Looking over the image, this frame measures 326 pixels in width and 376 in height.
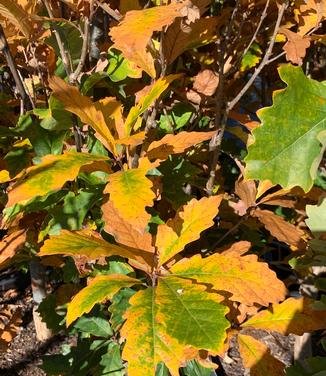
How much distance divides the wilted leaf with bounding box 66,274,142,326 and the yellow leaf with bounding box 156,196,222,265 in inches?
3.9

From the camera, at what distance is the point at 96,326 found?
1525 millimetres

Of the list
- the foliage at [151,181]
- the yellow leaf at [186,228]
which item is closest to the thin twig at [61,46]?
the foliage at [151,181]

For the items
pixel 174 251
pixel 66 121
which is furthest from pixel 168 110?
pixel 174 251

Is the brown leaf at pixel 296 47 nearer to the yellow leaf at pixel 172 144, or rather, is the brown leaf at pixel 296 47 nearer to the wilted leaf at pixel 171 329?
the yellow leaf at pixel 172 144

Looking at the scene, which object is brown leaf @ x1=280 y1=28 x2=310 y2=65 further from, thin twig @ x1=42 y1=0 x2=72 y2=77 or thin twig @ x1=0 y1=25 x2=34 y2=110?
thin twig @ x1=0 y1=25 x2=34 y2=110

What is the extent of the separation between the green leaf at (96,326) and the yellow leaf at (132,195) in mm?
711

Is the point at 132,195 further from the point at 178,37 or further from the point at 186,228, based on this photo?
the point at 178,37

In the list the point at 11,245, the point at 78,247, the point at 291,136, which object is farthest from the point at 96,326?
the point at 291,136

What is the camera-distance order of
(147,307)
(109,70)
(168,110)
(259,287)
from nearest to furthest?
(147,307) → (259,287) → (109,70) → (168,110)

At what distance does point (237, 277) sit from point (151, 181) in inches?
10.3

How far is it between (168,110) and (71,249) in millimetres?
719

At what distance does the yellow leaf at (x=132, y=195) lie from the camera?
0.85m

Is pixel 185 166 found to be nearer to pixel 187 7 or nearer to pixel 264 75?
pixel 187 7

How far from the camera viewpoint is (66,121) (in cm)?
121
